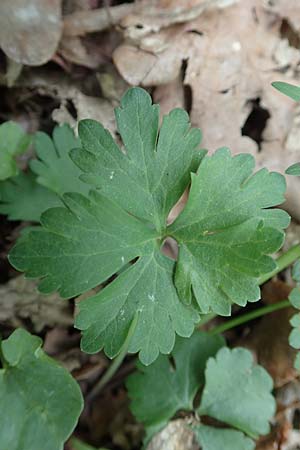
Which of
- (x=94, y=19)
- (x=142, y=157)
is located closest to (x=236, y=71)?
(x=94, y=19)

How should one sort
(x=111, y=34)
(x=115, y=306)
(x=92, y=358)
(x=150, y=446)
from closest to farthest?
1. (x=115, y=306)
2. (x=150, y=446)
3. (x=92, y=358)
4. (x=111, y=34)

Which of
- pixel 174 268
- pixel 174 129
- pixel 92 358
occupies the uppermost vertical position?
pixel 174 129

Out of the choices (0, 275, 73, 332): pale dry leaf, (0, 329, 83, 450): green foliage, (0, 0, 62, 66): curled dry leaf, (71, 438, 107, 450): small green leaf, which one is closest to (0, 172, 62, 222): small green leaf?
(0, 275, 73, 332): pale dry leaf

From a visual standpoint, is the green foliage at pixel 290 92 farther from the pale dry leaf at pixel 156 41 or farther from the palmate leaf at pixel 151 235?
the pale dry leaf at pixel 156 41

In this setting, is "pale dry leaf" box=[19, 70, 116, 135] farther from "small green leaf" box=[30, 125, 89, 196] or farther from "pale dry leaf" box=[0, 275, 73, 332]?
"pale dry leaf" box=[0, 275, 73, 332]

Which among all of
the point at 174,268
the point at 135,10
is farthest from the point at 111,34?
the point at 174,268

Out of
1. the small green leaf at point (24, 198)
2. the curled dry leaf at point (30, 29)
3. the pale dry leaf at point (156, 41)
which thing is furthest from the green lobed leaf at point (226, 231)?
the curled dry leaf at point (30, 29)

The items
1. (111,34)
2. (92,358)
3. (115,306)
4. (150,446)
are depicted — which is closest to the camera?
(115,306)

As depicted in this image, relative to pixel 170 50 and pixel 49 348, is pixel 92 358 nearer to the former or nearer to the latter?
pixel 49 348
